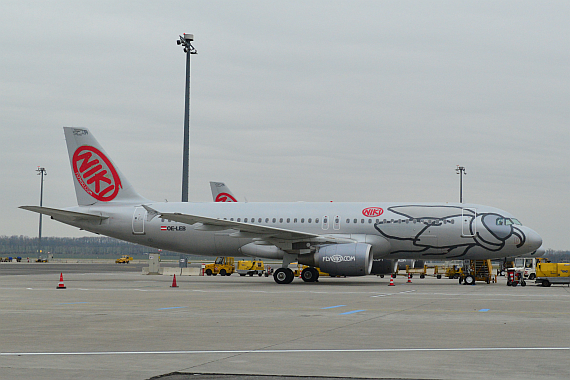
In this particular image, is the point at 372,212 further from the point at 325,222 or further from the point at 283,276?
the point at 283,276

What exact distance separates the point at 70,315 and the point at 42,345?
5.30 meters

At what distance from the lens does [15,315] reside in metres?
15.6

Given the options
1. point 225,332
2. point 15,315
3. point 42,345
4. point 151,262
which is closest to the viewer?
point 42,345

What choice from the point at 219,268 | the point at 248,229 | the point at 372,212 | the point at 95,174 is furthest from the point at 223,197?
the point at 248,229

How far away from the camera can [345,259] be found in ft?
101

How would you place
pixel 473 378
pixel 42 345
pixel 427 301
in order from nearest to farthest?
pixel 473 378 < pixel 42 345 < pixel 427 301

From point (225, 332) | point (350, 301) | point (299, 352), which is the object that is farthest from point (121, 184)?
point (299, 352)

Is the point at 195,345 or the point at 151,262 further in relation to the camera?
the point at 151,262

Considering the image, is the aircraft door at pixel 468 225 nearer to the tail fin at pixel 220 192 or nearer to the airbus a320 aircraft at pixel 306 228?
the airbus a320 aircraft at pixel 306 228

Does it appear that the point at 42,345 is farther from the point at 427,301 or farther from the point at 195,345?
the point at 427,301

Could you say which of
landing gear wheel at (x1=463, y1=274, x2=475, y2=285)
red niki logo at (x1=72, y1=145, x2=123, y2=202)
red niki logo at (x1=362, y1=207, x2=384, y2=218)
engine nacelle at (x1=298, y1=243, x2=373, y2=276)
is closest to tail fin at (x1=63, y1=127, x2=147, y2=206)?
red niki logo at (x1=72, y1=145, x2=123, y2=202)

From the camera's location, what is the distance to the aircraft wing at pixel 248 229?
30688mm

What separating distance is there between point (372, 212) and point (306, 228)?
3.27 meters

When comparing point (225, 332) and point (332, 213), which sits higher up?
point (332, 213)
